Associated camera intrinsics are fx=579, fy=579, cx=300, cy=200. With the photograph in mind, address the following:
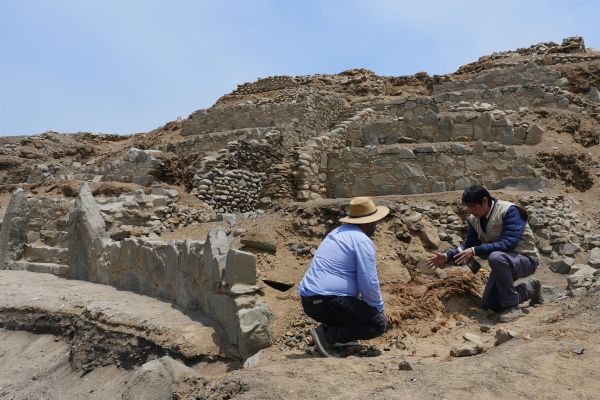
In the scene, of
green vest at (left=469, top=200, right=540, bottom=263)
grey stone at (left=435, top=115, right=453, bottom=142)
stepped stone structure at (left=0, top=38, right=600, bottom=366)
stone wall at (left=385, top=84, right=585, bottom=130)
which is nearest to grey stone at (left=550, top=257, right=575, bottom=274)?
stepped stone structure at (left=0, top=38, right=600, bottom=366)

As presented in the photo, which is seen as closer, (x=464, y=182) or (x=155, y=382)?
(x=155, y=382)

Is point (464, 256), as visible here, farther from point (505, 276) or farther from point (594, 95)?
point (594, 95)

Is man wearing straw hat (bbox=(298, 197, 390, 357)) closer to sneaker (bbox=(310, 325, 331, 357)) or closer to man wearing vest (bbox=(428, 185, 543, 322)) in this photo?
sneaker (bbox=(310, 325, 331, 357))

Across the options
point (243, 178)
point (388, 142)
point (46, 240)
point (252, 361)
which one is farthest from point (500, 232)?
point (46, 240)

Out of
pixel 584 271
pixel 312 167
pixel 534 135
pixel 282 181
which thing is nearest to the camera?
pixel 584 271

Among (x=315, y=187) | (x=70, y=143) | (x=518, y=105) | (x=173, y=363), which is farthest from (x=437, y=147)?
(x=70, y=143)

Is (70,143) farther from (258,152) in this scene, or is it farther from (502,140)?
(502,140)

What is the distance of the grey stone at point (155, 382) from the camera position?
3902 mm

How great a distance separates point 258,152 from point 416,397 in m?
9.96

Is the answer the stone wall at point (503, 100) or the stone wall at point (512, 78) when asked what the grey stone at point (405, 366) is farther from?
the stone wall at point (512, 78)

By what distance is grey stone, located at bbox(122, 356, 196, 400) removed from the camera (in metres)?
3.90

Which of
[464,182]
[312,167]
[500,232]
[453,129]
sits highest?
[453,129]

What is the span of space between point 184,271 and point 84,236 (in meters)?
3.08

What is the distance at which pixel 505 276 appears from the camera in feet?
15.4
